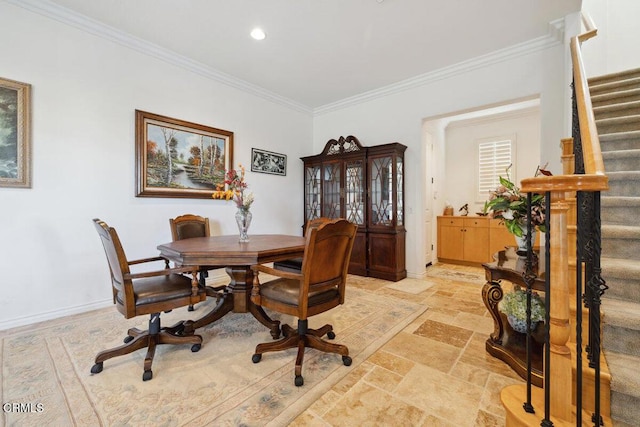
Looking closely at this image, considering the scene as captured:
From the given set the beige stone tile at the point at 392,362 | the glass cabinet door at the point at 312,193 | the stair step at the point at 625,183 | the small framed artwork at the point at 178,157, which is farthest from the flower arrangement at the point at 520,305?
the glass cabinet door at the point at 312,193

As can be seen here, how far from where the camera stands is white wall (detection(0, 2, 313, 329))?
237 centimetres

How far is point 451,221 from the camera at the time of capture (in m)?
5.11

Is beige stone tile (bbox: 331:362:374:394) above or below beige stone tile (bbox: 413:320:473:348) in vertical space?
below

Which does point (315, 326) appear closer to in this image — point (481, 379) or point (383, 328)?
point (383, 328)

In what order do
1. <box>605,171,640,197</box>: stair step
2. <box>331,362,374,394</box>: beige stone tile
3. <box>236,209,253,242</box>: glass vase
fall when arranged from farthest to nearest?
1. <box>236,209,253,242</box>: glass vase
2. <box>605,171,640,197</box>: stair step
3. <box>331,362,374,394</box>: beige stone tile

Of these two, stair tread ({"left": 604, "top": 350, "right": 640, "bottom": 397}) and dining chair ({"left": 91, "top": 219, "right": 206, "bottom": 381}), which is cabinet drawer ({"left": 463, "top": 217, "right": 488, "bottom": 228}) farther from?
dining chair ({"left": 91, "top": 219, "right": 206, "bottom": 381})

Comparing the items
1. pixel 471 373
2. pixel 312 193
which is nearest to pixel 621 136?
pixel 471 373

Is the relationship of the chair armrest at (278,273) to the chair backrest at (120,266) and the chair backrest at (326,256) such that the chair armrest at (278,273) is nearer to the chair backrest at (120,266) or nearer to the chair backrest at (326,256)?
the chair backrest at (326,256)

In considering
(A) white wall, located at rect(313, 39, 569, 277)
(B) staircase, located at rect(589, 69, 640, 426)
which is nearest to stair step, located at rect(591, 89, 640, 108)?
(B) staircase, located at rect(589, 69, 640, 426)

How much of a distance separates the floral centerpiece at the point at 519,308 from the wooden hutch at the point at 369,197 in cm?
191

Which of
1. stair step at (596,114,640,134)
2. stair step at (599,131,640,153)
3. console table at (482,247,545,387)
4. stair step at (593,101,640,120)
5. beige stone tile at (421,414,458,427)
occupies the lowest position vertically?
beige stone tile at (421,414,458,427)

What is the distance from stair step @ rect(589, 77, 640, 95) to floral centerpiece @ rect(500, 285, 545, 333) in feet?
7.70

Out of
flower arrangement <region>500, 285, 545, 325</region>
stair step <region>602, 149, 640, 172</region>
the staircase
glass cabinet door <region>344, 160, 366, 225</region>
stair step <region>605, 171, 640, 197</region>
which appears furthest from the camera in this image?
glass cabinet door <region>344, 160, 366, 225</region>

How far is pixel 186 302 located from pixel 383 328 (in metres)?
1.62
